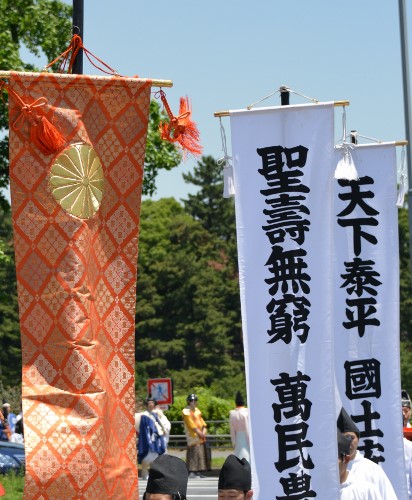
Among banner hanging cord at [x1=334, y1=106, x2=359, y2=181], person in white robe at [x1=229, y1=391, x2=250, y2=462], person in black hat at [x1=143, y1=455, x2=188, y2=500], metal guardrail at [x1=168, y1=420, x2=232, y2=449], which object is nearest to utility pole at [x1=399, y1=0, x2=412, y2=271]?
person in white robe at [x1=229, y1=391, x2=250, y2=462]

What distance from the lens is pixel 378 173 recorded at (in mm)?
10461

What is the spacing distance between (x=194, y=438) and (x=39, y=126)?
18.4 metres

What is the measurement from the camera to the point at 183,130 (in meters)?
6.52

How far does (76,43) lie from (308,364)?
2.44m

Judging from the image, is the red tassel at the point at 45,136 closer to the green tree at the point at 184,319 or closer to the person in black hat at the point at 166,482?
the person in black hat at the point at 166,482

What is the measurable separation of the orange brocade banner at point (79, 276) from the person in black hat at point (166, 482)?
13cm

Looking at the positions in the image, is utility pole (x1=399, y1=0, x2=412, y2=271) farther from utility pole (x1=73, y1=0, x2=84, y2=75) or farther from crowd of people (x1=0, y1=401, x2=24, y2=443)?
utility pole (x1=73, y1=0, x2=84, y2=75)

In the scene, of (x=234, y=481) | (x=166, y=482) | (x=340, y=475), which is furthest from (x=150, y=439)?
(x=166, y=482)

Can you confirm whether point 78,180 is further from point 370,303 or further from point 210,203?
point 210,203

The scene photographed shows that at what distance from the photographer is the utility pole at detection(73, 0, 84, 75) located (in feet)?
21.3

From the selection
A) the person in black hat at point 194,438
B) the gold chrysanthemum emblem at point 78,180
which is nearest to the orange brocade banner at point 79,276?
the gold chrysanthemum emblem at point 78,180

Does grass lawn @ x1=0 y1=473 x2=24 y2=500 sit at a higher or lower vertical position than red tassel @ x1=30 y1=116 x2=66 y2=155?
lower

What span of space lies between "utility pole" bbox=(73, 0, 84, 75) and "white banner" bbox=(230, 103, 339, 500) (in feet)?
4.30

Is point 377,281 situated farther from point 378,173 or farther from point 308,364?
point 308,364
